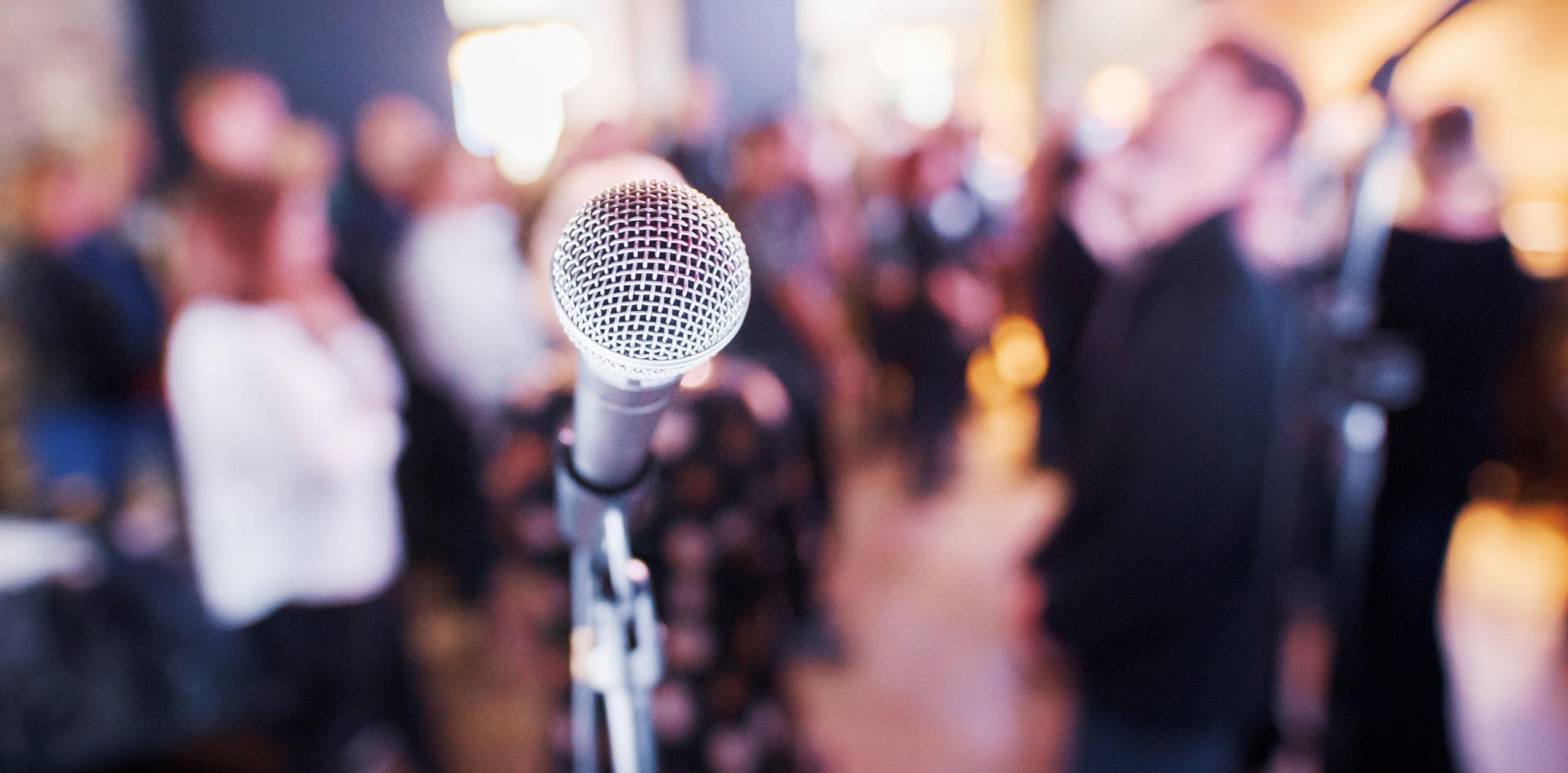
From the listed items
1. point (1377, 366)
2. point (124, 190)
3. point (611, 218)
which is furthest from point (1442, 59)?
point (124, 190)

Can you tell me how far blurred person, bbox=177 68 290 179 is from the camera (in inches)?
78.4

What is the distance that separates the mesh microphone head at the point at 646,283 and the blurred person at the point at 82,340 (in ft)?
10.7

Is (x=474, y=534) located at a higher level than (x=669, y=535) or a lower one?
lower

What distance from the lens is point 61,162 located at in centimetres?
322

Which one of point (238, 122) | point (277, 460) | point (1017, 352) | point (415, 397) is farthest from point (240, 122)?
point (1017, 352)

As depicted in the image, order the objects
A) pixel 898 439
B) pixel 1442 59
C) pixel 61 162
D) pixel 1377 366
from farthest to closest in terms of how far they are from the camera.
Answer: pixel 898 439 → pixel 61 162 → pixel 1442 59 → pixel 1377 366

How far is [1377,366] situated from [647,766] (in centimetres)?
192

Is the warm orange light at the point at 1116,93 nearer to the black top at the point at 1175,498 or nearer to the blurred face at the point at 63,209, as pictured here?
the black top at the point at 1175,498

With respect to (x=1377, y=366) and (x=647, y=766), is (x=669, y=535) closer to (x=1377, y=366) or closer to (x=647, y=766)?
(x=647, y=766)

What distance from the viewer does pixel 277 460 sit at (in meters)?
1.98

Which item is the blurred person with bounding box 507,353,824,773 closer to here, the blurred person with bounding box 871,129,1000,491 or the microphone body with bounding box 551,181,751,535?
the microphone body with bounding box 551,181,751,535

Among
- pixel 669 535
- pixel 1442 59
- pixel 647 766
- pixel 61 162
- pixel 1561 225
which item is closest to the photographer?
pixel 647 766

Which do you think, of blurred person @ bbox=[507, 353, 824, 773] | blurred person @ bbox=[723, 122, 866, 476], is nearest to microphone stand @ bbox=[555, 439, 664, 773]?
blurred person @ bbox=[507, 353, 824, 773]

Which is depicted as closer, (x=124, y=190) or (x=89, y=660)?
(x=89, y=660)
